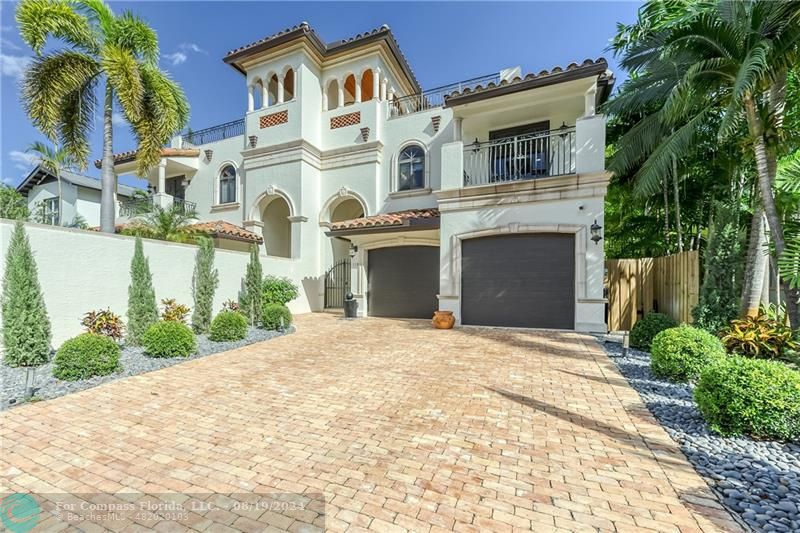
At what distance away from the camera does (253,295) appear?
1072cm

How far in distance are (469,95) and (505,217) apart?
13.4ft

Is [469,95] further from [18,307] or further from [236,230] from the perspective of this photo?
[18,307]

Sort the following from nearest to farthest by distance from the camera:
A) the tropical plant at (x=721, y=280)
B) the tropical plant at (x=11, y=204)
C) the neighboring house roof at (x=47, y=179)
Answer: the tropical plant at (x=721, y=280)
the tropical plant at (x=11, y=204)
the neighboring house roof at (x=47, y=179)

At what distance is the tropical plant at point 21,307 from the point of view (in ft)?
19.2

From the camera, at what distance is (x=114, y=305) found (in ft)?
26.4

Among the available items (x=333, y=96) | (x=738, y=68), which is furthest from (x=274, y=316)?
(x=333, y=96)

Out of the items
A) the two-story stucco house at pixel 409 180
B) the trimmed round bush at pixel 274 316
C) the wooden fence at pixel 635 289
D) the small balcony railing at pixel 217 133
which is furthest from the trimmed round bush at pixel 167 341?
the small balcony railing at pixel 217 133

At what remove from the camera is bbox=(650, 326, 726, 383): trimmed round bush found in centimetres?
508

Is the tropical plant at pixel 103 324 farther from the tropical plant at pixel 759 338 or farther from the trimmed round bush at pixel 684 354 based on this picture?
the tropical plant at pixel 759 338

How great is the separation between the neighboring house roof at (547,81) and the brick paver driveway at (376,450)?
26.6ft

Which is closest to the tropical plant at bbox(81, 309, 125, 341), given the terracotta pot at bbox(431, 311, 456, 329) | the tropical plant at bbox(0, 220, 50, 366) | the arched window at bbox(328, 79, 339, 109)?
the tropical plant at bbox(0, 220, 50, 366)

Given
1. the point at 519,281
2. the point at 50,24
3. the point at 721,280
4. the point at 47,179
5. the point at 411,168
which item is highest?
the point at 50,24

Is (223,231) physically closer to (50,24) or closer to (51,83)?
(51,83)

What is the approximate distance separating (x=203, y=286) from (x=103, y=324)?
2.36m
